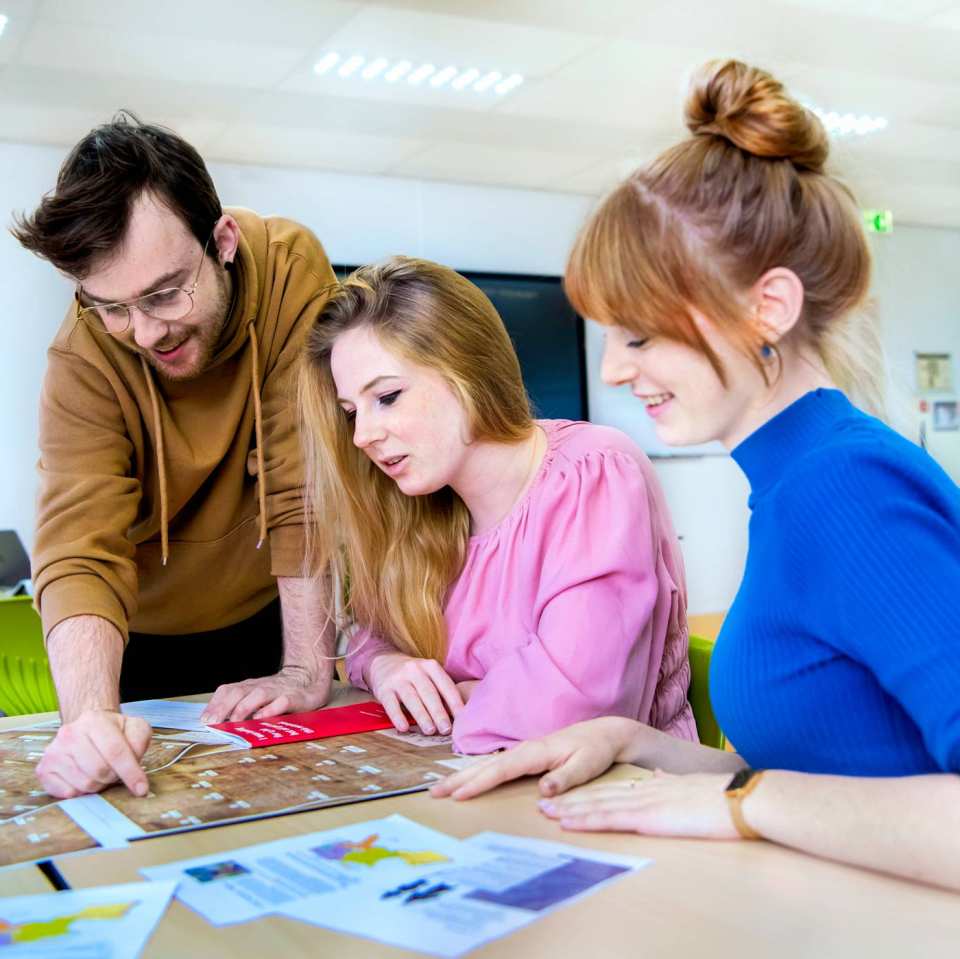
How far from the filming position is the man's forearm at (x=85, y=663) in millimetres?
1512

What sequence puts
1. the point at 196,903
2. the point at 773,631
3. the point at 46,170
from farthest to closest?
the point at 46,170
the point at 773,631
the point at 196,903

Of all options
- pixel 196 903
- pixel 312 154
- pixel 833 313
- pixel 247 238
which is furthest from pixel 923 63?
pixel 196 903

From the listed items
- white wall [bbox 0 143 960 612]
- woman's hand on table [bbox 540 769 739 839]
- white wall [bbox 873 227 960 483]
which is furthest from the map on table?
white wall [bbox 873 227 960 483]

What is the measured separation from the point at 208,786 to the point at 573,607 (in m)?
0.50

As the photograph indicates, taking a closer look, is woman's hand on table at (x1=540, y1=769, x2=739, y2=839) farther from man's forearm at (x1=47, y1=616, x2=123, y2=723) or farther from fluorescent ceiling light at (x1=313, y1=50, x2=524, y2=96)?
fluorescent ceiling light at (x1=313, y1=50, x2=524, y2=96)

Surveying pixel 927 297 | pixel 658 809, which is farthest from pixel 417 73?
pixel 927 297

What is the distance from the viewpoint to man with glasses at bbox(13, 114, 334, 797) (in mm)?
1616

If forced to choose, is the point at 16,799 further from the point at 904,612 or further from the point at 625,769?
the point at 904,612

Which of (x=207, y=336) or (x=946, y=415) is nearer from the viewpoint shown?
(x=207, y=336)

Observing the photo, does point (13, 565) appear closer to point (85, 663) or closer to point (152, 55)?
point (152, 55)

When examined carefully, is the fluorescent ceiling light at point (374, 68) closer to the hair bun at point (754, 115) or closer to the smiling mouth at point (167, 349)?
the smiling mouth at point (167, 349)

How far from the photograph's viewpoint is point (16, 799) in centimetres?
124

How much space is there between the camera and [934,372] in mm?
7953

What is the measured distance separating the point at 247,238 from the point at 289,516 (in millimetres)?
468
